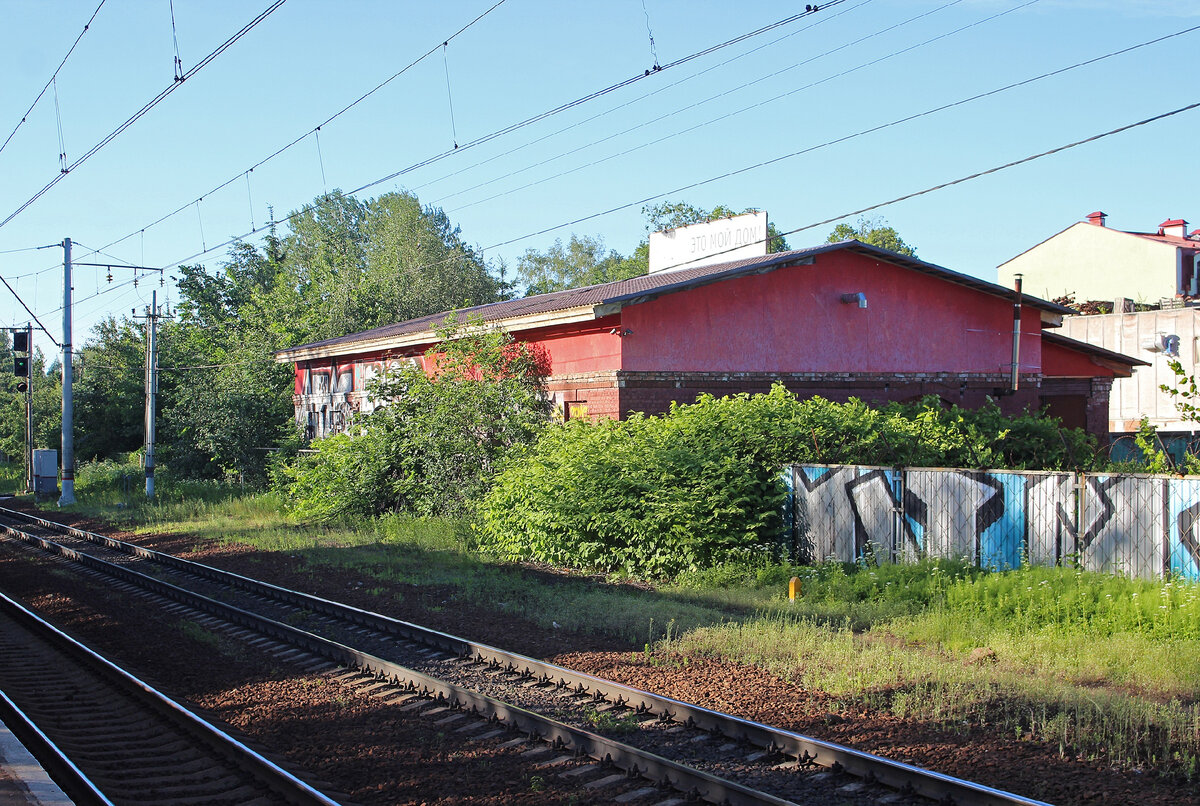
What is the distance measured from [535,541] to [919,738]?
952 centimetres

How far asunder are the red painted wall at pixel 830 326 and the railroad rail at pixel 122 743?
37.7 ft

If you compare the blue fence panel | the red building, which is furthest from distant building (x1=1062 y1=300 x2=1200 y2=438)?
the blue fence panel

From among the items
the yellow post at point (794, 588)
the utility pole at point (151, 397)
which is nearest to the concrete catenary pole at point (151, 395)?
the utility pole at point (151, 397)

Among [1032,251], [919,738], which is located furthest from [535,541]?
[1032,251]

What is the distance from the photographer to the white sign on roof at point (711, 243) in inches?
924

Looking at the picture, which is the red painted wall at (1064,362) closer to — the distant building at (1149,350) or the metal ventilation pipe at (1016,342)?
the metal ventilation pipe at (1016,342)

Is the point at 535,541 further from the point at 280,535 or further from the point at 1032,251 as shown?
the point at 1032,251

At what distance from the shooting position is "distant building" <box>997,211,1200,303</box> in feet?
147

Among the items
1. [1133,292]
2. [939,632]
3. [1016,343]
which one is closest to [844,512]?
[939,632]

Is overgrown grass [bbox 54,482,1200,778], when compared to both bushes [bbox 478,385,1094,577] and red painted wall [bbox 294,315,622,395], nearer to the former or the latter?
bushes [bbox 478,385,1094,577]

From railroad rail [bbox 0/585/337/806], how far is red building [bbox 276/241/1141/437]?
1100cm

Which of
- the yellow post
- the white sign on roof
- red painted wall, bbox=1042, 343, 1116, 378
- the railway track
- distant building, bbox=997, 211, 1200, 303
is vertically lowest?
the railway track

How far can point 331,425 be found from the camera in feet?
99.2

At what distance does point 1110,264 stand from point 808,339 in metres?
34.8
